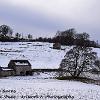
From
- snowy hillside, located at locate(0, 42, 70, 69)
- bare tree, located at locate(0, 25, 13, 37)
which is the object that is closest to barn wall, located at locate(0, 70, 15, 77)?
snowy hillside, located at locate(0, 42, 70, 69)

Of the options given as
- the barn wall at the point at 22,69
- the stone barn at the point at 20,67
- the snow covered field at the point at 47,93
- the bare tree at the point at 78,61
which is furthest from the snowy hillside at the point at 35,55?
the snow covered field at the point at 47,93

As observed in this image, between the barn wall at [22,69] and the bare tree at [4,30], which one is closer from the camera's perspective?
the barn wall at [22,69]

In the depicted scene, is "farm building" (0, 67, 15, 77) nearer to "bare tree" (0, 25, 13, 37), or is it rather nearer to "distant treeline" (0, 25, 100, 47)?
"distant treeline" (0, 25, 100, 47)

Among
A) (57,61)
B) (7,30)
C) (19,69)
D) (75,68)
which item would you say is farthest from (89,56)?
(7,30)

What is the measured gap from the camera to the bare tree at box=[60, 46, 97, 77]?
6228cm

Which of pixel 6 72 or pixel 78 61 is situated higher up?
pixel 78 61

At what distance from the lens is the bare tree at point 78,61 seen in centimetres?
6228

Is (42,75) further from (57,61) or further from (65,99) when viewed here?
(65,99)

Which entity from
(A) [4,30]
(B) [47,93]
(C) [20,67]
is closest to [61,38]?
(A) [4,30]

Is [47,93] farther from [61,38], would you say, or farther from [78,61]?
[61,38]

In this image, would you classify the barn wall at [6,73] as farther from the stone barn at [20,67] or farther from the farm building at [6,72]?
the stone barn at [20,67]

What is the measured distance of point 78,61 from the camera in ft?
211

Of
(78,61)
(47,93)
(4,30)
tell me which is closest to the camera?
(47,93)

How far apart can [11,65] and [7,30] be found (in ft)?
317
